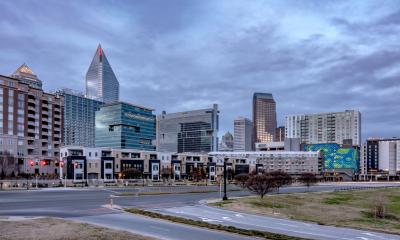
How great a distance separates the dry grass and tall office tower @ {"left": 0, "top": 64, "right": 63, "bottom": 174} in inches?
4566

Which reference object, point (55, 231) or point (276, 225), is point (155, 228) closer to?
point (55, 231)

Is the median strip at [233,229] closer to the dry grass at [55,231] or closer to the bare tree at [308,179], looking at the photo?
the dry grass at [55,231]

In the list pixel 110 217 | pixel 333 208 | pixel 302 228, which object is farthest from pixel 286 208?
pixel 110 217

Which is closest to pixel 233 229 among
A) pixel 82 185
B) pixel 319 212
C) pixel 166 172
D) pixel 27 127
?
pixel 319 212

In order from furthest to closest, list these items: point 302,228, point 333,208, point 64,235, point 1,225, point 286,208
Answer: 1. point 333,208
2. point 286,208
3. point 302,228
4. point 1,225
5. point 64,235

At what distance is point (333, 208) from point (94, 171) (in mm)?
99321

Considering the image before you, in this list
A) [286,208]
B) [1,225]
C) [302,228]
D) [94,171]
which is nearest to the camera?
[1,225]

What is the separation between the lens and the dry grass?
27.9 m

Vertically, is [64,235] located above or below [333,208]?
above

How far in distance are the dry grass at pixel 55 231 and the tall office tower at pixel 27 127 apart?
380 feet

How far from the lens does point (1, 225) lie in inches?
1271

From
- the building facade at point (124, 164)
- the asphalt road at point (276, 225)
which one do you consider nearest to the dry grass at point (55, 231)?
the asphalt road at point (276, 225)

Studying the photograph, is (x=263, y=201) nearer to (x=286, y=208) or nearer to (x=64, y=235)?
(x=286, y=208)

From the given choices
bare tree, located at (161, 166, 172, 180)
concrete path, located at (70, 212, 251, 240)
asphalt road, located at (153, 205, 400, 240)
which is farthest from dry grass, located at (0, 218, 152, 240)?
bare tree, located at (161, 166, 172, 180)
